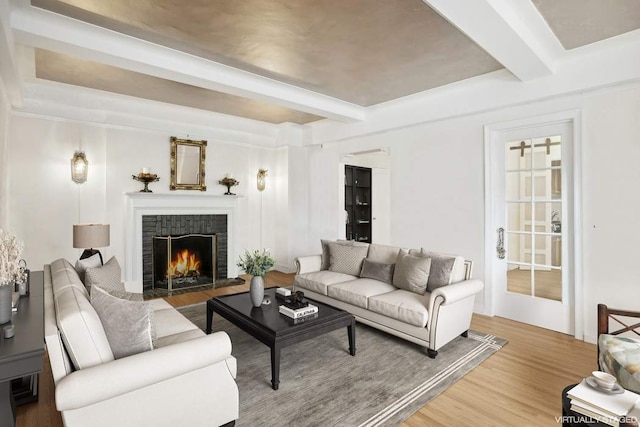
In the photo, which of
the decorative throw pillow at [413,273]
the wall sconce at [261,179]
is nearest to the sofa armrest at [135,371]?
the decorative throw pillow at [413,273]

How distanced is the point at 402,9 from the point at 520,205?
2695 mm

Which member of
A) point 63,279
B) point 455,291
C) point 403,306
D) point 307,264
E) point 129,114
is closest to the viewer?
point 63,279

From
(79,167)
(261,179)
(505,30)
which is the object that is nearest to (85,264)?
(79,167)

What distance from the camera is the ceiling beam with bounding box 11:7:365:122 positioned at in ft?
8.71

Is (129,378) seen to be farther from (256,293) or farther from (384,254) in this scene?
(384,254)

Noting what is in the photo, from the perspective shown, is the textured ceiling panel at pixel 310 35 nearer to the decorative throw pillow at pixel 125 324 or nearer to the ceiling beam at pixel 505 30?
the ceiling beam at pixel 505 30

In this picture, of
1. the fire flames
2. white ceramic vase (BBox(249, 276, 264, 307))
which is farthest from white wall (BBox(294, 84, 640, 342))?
white ceramic vase (BBox(249, 276, 264, 307))

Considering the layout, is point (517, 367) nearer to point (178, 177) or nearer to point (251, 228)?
point (251, 228)

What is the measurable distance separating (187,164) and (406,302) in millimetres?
4240

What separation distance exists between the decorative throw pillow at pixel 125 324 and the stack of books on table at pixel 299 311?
46.5 inches

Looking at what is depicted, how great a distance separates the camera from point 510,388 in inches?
98.7

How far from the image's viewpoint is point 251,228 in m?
6.43

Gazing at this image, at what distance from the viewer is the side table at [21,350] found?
1.49 meters

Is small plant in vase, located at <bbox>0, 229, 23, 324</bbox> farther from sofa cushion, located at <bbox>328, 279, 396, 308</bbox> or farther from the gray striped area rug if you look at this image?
sofa cushion, located at <bbox>328, 279, 396, 308</bbox>
